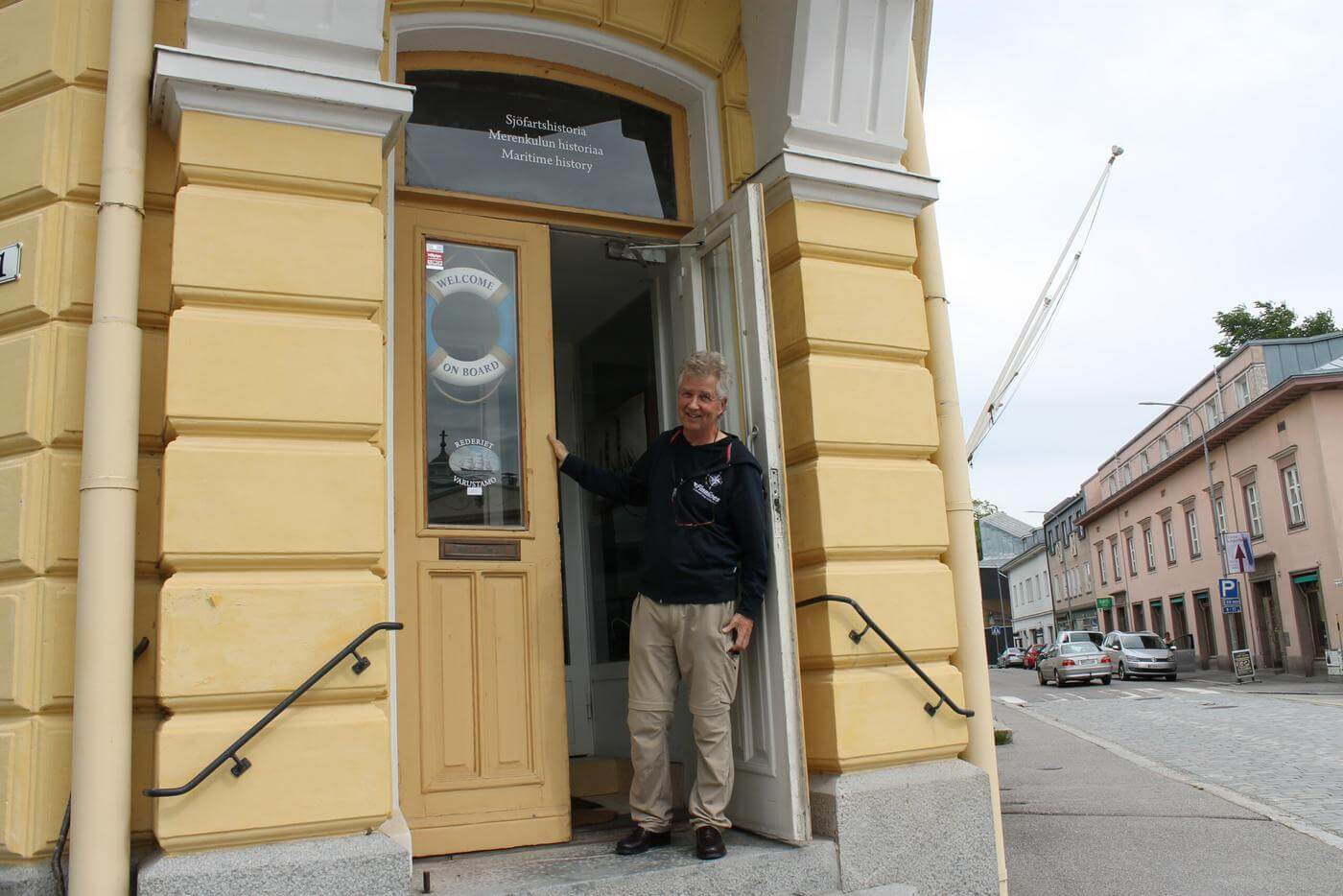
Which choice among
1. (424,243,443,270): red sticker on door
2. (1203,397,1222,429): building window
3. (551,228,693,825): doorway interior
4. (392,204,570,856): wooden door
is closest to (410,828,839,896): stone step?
(392,204,570,856): wooden door

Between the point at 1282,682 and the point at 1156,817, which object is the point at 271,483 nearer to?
the point at 1156,817

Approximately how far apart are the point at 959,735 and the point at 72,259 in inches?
169

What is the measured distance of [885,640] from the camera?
5.00 metres

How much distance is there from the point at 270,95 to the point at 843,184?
8.79ft

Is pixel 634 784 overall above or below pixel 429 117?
below

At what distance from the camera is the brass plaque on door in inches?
197

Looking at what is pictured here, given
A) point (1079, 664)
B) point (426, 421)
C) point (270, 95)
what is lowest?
point (1079, 664)

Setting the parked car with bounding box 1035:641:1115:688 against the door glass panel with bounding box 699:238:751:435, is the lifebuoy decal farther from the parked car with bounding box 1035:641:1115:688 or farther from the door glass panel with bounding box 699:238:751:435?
the parked car with bounding box 1035:641:1115:688

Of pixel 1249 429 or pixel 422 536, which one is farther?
pixel 1249 429

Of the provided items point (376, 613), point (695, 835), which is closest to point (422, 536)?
point (376, 613)

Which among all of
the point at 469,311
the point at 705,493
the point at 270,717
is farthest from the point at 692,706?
the point at 469,311

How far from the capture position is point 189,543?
12.7ft

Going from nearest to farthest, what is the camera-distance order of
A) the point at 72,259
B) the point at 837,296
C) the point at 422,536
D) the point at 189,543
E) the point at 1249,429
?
1. the point at 189,543
2. the point at 72,259
3. the point at 422,536
4. the point at 837,296
5. the point at 1249,429

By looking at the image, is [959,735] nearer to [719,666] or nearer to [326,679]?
[719,666]
